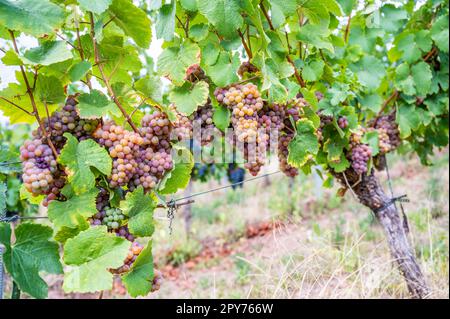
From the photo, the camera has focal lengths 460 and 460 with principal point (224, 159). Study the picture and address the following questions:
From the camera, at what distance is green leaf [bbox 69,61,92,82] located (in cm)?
109

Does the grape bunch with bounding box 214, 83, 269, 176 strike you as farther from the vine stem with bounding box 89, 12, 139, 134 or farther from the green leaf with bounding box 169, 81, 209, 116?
the vine stem with bounding box 89, 12, 139, 134

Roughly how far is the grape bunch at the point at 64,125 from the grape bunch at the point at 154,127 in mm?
141

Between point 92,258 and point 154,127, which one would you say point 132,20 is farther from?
point 92,258

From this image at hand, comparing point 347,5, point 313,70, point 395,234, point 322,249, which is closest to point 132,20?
point 313,70

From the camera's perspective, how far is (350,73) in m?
1.85

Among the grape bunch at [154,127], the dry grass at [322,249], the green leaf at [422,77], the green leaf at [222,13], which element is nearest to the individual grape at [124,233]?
the grape bunch at [154,127]

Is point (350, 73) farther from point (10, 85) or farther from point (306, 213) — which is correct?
point (306, 213)

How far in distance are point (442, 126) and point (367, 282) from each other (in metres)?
1.02

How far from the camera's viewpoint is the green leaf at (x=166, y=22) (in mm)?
1194

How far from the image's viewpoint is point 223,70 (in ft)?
4.22

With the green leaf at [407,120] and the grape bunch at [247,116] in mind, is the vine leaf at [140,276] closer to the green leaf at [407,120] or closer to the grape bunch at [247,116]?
the grape bunch at [247,116]

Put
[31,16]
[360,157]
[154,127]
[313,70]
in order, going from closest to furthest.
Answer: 1. [31,16]
2. [154,127]
3. [313,70]
4. [360,157]

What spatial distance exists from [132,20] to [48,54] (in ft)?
0.77

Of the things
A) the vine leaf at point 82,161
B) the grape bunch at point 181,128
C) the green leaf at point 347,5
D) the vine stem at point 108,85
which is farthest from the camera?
the green leaf at point 347,5
